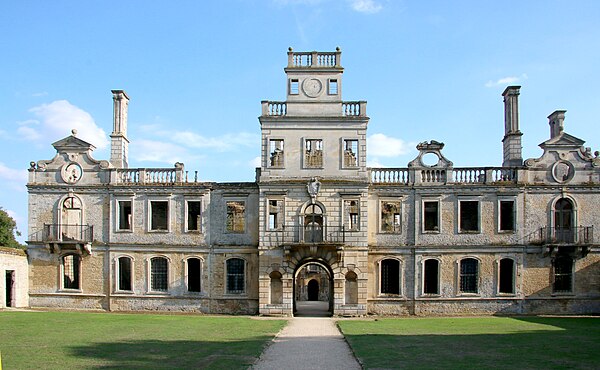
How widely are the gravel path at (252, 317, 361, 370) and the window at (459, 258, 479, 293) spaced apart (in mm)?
10974

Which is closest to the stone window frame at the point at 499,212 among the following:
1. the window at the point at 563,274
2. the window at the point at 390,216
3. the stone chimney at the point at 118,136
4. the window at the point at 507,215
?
the window at the point at 507,215

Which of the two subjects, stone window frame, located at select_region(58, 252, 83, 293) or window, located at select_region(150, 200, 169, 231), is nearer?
stone window frame, located at select_region(58, 252, 83, 293)

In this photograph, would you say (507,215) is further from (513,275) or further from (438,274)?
(438,274)

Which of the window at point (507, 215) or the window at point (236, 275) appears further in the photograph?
the window at point (236, 275)

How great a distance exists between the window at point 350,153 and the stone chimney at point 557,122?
12105 millimetres

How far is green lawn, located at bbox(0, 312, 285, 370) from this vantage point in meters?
Answer: 16.0

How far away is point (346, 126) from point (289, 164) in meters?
3.84

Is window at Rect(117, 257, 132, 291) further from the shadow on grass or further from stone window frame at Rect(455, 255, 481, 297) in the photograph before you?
stone window frame at Rect(455, 255, 481, 297)

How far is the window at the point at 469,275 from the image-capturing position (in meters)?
35.8

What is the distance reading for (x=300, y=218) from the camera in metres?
35.1

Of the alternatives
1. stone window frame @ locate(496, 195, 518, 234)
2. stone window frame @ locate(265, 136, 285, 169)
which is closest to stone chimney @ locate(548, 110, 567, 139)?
stone window frame @ locate(496, 195, 518, 234)

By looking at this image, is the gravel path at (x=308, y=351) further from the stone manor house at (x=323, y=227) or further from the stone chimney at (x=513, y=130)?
the stone chimney at (x=513, y=130)

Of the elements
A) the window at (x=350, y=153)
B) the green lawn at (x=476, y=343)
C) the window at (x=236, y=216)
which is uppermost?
the window at (x=350, y=153)

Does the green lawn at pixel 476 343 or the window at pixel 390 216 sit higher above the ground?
the window at pixel 390 216
